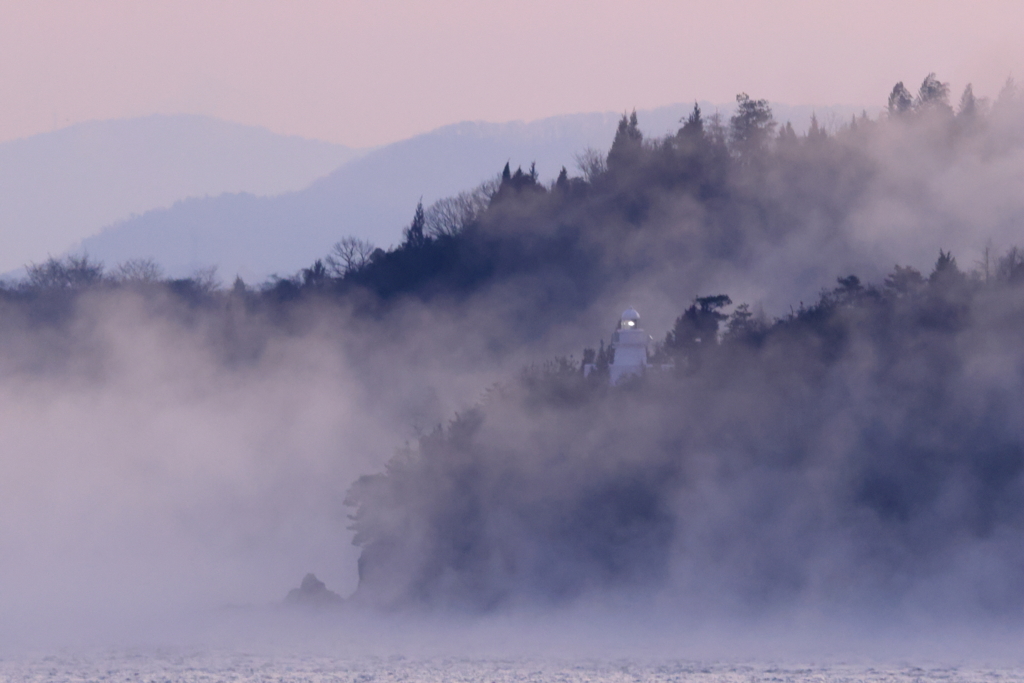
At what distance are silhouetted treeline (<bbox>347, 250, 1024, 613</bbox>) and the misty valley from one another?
0.15m

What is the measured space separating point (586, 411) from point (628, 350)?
387 cm

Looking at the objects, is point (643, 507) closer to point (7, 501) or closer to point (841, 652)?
point (841, 652)

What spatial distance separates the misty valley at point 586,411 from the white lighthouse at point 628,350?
205mm

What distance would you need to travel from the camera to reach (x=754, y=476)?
63969 mm

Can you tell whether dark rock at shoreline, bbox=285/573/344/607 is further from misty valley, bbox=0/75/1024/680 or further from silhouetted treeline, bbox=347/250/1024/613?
silhouetted treeline, bbox=347/250/1024/613

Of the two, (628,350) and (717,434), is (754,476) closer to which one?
(717,434)

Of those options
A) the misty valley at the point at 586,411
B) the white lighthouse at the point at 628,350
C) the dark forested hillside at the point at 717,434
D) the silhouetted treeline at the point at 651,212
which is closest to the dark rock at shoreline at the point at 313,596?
the misty valley at the point at 586,411

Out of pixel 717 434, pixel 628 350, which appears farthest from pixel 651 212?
pixel 717 434

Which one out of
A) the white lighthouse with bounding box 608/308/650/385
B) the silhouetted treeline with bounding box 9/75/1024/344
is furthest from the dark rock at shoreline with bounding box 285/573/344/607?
the silhouetted treeline with bounding box 9/75/1024/344

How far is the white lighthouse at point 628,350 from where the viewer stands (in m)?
70.3

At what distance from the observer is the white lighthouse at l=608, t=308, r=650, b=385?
70312mm

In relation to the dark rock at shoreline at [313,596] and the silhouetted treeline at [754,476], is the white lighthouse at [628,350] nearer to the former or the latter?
the silhouetted treeline at [754,476]

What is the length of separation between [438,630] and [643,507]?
→ 36.5 feet

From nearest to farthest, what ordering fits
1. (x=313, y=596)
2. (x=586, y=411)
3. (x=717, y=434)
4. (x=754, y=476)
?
(x=754, y=476), (x=717, y=434), (x=586, y=411), (x=313, y=596)
